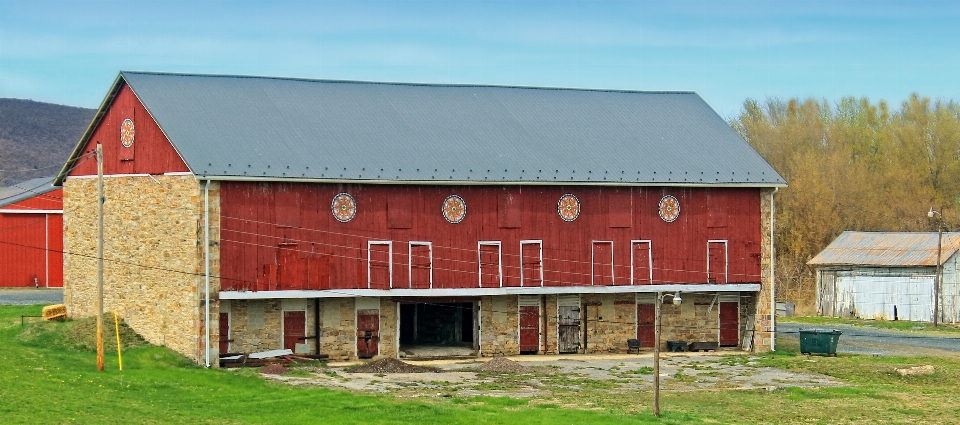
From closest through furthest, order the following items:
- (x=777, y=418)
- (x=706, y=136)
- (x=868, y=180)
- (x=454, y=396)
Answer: (x=777, y=418) < (x=454, y=396) < (x=706, y=136) < (x=868, y=180)

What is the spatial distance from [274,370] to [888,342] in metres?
27.0

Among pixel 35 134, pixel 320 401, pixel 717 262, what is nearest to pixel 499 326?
pixel 717 262

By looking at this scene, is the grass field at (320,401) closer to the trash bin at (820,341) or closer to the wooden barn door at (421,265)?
the trash bin at (820,341)

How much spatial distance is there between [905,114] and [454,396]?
7017 cm

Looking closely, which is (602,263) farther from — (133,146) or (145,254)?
(133,146)

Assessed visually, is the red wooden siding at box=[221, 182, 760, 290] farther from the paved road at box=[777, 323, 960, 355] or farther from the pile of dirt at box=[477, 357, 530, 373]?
the paved road at box=[777, 323, 960, 355]

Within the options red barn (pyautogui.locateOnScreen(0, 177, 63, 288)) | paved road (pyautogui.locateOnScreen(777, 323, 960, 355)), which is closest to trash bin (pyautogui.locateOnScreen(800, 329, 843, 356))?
paved road (pyautogui.locateOnScreen(777, 323, 960, 355))

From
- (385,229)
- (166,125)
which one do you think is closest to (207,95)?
(166,125)

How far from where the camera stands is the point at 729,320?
167 ft

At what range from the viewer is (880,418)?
34.3 metres

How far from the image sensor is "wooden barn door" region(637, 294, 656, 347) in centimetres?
4978

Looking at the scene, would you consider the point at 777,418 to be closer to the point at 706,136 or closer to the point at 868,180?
the point at 706,136

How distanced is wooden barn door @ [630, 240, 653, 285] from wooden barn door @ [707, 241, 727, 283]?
2430 mm

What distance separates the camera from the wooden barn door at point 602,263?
4859 centimetres
